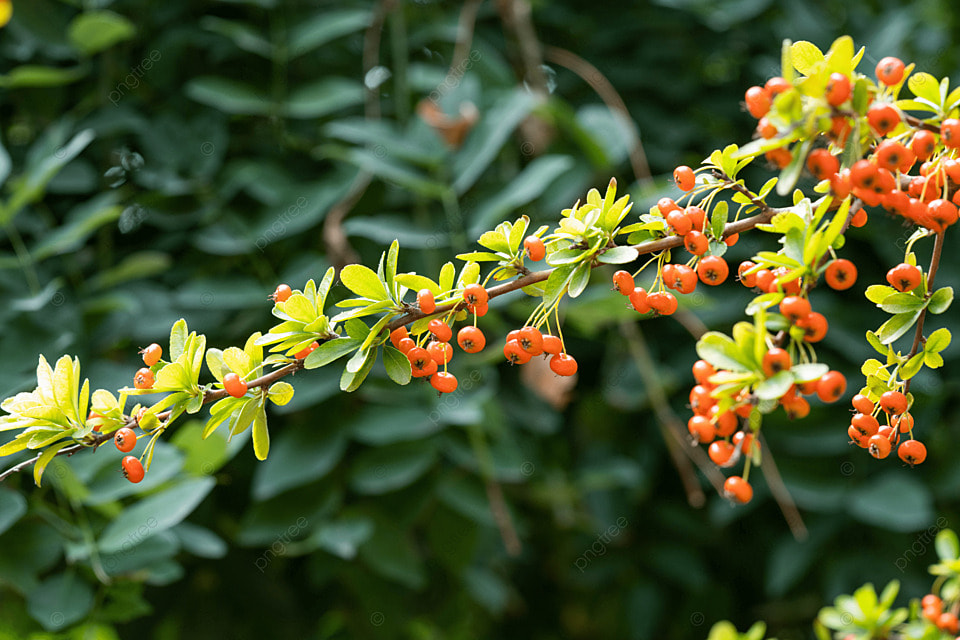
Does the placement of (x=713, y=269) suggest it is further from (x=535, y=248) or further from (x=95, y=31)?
(x=95, y=31)

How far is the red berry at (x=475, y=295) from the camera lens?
0.29 meters

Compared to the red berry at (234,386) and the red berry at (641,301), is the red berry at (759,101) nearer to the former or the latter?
the red berry at (641,301)

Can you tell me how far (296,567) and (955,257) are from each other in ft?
2.88

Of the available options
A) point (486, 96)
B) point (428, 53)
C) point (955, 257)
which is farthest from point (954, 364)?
point (428, 53)

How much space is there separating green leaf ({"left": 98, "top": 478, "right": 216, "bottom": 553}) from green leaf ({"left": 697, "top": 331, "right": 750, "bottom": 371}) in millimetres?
437

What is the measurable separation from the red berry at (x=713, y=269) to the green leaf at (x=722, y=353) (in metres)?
0.03

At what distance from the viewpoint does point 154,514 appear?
1.90 ft

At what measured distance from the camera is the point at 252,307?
30.5 inches

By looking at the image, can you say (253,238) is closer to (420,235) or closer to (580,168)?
(420,235)

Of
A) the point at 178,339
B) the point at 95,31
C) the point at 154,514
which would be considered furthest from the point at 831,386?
the point at 95,31

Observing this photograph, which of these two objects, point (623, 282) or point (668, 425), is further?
point (668, 425)

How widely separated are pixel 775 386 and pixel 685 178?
→ 0.10 meters

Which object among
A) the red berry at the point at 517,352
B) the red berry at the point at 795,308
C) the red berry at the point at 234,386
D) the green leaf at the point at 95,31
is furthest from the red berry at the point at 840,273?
the green leaf at the point at 95,31

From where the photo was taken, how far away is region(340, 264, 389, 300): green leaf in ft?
0.96
